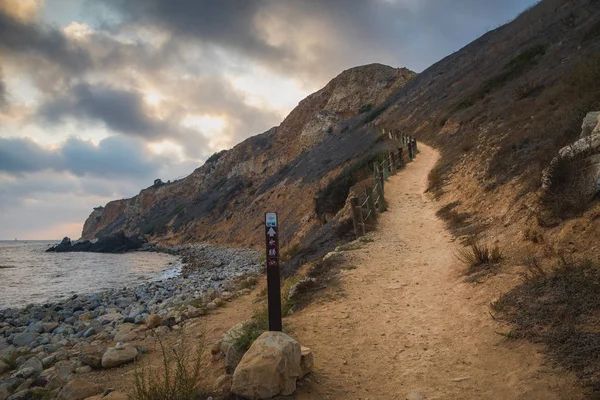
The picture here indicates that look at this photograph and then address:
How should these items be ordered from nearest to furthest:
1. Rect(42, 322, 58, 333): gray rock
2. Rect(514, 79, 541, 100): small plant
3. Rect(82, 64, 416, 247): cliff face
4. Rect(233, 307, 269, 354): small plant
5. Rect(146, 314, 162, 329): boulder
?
1. Rect(233, 307, 269, 354): small plant
2. Rect(146, 314, 162, 329): boulder
3. Rect(42, 322, 58, 333): gray rock
4. Rect(514, 79, 541, 100): small plant
5. Rect(82, 64, 416, 247): cliff face

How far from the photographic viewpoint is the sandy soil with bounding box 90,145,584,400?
3.78 meters

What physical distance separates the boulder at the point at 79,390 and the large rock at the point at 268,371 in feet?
9.34

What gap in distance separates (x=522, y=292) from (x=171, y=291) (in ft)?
47.3

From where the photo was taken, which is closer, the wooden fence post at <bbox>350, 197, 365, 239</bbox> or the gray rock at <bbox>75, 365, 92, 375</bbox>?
the gray rock at <bbox>75, 365, 92, 375</bbox>

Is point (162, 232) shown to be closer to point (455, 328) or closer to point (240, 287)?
point (240, 287)

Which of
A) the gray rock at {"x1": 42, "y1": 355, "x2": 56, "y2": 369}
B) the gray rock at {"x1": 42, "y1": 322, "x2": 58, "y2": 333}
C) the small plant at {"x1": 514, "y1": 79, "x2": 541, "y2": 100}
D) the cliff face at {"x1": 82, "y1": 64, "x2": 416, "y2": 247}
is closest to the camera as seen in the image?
the gray rock at {"x1": 42, "y1": 355, "x2": 56, "y2": 369}

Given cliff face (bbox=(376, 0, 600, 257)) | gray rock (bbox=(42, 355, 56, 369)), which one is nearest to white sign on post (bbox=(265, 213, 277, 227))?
cliff face (bbox=(376, 0, 600, 257))

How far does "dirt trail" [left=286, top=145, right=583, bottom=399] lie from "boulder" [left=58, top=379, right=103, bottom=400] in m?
3.11

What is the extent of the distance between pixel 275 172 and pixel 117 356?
155ft

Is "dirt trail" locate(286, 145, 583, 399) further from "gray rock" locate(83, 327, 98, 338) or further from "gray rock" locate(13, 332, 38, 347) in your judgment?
"gray rock" locate(13, 332, 38, 347)

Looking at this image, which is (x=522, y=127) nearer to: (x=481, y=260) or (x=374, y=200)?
(x=374, y=200)

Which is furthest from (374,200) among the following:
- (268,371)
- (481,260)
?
(268,371)

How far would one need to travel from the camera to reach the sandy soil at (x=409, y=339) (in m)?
3.78

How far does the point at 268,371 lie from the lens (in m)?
3.91
